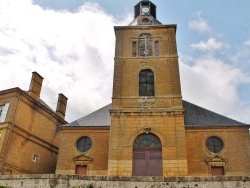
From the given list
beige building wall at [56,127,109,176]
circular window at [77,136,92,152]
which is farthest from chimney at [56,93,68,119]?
circular window at [77,136,92,152]

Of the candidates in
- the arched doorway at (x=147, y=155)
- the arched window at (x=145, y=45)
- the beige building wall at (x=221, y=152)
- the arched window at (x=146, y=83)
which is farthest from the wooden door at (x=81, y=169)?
the arched window at (x=145, y=45)

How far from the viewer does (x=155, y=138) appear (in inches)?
660

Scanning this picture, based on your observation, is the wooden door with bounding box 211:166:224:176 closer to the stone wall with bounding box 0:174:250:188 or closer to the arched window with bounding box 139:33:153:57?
the arched window with bounding box 139:33:153:57

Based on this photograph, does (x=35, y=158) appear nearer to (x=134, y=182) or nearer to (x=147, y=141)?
(x=147, y=141)

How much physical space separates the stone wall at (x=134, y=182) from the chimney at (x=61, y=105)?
17708 millimetres

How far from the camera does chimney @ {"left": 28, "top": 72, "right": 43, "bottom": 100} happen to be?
24.1 metres

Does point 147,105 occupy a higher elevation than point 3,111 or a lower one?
lower

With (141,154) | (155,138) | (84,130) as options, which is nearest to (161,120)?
(155,138)

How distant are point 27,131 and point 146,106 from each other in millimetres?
10892

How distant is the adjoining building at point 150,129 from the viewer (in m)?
16.2

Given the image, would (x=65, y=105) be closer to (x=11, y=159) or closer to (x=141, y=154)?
(x=11, y=159)

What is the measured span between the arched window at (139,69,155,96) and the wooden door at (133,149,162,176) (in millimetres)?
4012

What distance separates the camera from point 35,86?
80.6 feet

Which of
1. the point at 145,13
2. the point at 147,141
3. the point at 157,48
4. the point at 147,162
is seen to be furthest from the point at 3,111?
the point at 145,13
